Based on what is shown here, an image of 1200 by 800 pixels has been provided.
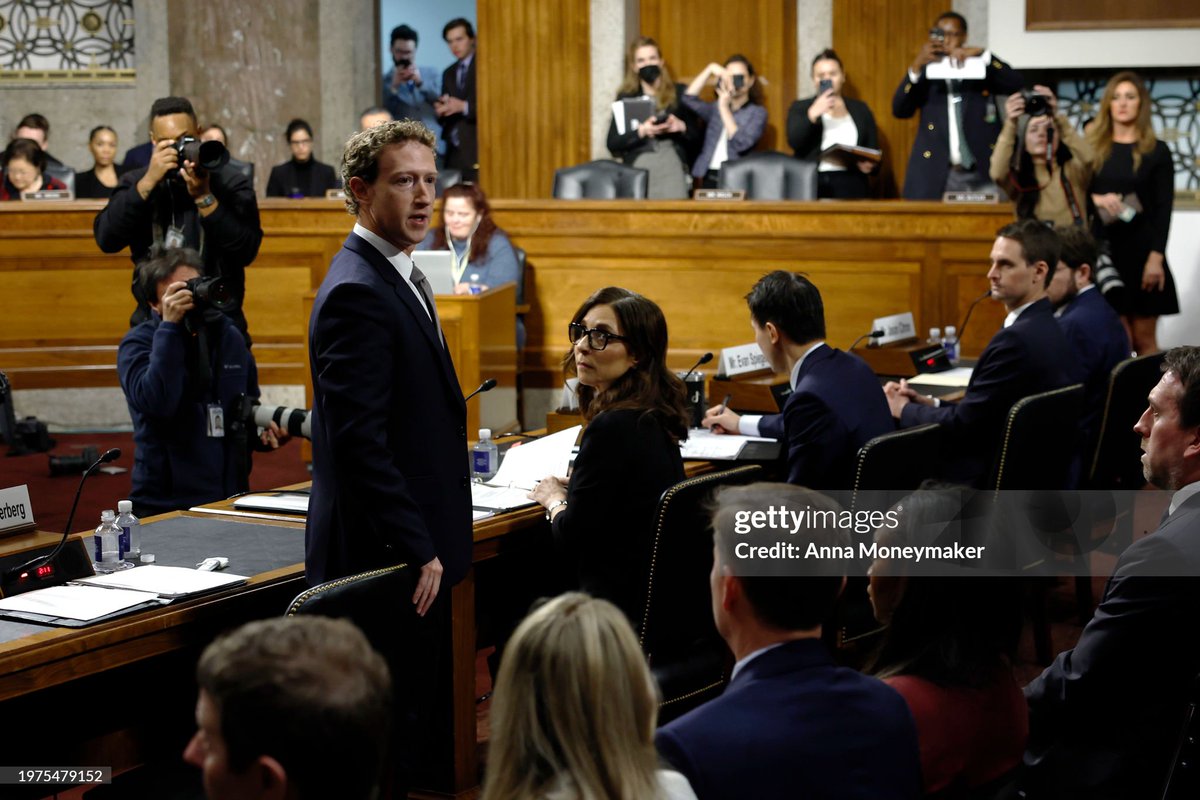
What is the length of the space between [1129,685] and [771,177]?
17.8ft

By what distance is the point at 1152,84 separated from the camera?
8703 mm

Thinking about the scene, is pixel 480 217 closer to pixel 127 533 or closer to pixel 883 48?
pixel 883 48

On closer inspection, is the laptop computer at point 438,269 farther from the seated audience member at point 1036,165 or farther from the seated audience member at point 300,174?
the seated audience member at point 300,174

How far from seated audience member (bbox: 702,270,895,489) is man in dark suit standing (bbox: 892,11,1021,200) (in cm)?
426

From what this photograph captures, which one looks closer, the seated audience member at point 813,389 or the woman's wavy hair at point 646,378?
the woman's wavy hair at point 646,378

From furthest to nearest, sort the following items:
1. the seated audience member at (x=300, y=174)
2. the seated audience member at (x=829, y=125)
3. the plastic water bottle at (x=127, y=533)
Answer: the seated audience member at (x=300, y=174) → the seated audience member at (x=829, y=125) → the plastic water bottle at (x=127, y=533)

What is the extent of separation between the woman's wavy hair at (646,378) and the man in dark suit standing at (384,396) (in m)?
0.46

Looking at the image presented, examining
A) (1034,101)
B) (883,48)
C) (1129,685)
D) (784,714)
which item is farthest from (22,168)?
(784,714)

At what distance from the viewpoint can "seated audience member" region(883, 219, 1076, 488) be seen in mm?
4074

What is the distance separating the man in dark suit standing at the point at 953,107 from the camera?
7.54m

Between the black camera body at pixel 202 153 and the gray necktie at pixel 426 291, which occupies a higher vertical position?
the black camera body at pixel 202 153

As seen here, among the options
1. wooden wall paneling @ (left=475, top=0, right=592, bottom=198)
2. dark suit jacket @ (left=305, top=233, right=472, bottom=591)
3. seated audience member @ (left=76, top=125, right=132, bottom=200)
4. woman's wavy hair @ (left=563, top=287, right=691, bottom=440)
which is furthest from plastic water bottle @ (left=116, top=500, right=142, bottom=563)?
seated audience member @ (left=76, top=125, right=132, bottom=200)

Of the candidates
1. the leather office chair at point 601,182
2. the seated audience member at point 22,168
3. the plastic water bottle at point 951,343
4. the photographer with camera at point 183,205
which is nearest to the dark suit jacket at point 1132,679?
the photographer with camera at point 183,205

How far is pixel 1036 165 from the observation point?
629cm
